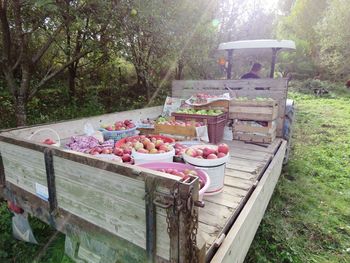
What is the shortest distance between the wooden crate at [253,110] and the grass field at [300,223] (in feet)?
3.56

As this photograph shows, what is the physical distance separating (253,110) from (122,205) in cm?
303

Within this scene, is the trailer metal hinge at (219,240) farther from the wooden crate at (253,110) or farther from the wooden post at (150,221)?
the wooden crate at (253,110)

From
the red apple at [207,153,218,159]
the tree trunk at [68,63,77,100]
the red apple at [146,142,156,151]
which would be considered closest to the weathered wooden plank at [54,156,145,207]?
the red apple at [146,142,156,151]

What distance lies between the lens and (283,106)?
4180 mm

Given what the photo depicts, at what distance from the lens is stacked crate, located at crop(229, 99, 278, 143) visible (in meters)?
3.78

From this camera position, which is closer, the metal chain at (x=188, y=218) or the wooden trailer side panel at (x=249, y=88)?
Answer: the metal chain at (x=188, y=218)

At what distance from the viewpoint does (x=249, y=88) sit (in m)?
4.44

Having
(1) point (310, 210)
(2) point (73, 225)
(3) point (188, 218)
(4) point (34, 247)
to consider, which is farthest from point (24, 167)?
(1) point (310, 210)

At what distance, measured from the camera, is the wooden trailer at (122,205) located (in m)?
1.17

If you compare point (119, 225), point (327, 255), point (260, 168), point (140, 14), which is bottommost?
point (327, 255)

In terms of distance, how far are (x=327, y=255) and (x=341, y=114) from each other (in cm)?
822

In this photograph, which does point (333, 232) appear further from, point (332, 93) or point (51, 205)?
point (332, 93)

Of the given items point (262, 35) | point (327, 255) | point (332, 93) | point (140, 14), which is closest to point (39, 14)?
point (140, 14)

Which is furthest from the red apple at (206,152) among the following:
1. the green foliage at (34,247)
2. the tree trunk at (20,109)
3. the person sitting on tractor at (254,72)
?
the person sitting on tractor at (254,72)
